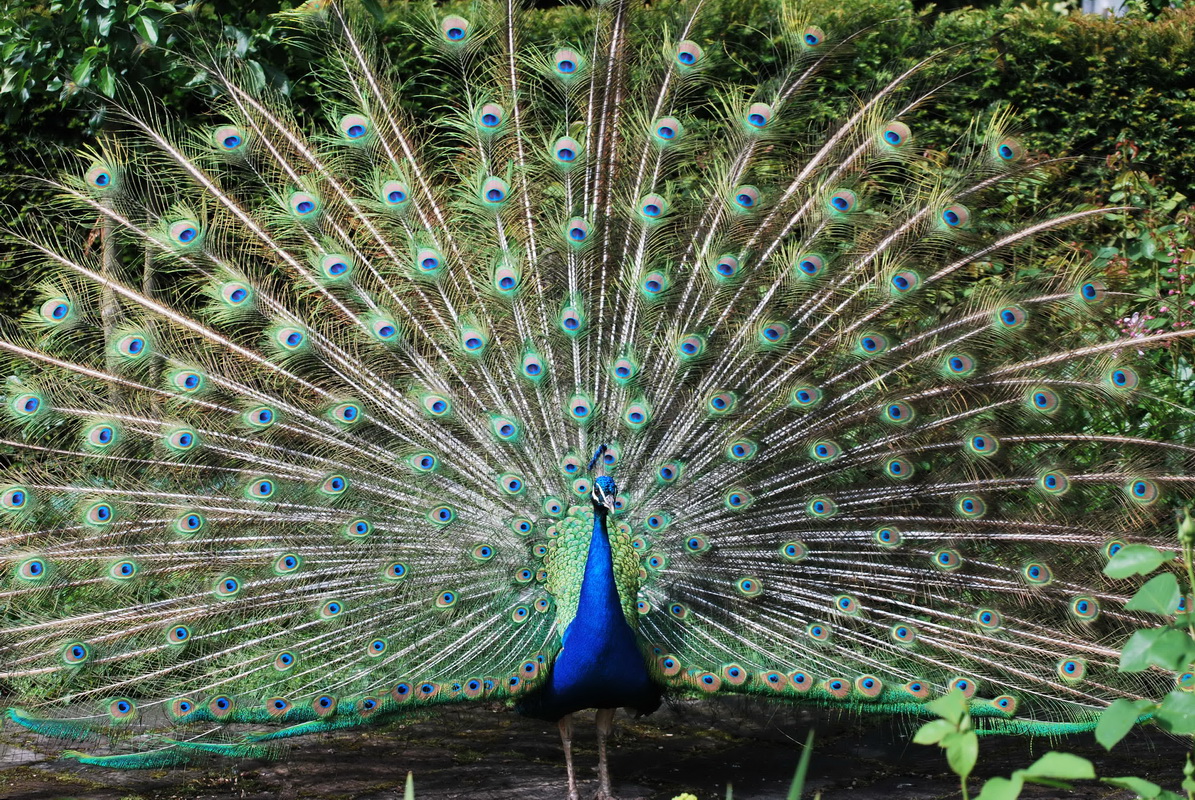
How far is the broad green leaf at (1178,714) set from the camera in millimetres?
1780

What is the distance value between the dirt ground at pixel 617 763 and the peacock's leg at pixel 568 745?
17cm

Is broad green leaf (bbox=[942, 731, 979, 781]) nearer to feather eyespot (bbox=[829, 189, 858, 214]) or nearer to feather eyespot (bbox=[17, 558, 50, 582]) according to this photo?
feather eyespot (bbox=[829, 189, 858, 214])

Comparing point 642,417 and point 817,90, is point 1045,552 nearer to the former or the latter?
point 642,417

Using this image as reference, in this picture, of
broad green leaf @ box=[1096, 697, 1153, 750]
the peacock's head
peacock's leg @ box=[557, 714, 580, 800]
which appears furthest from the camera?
peacock's leg @ box=[557, 714, 580, 800]

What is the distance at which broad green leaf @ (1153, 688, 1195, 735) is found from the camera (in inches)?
70.1

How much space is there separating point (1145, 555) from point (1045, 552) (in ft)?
7.66

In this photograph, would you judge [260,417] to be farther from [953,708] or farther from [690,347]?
[953,708]

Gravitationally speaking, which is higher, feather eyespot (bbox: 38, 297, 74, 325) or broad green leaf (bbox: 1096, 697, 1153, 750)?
feather eyespot (bbox: 38, 297, 74, 325)

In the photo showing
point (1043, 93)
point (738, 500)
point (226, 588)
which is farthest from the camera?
point (1043, 93)

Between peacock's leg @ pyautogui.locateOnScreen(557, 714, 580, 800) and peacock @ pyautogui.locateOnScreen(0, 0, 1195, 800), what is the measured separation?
2 centimetres

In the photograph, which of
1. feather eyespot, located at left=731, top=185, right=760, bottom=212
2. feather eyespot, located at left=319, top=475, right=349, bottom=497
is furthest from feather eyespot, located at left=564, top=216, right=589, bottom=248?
feather eyespot, located at left=319, top=475, right=349, bottom=497

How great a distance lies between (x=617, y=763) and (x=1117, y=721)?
2897 millimetres

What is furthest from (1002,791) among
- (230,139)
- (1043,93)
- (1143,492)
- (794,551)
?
(1043,93)

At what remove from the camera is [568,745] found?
3885 millimetres
